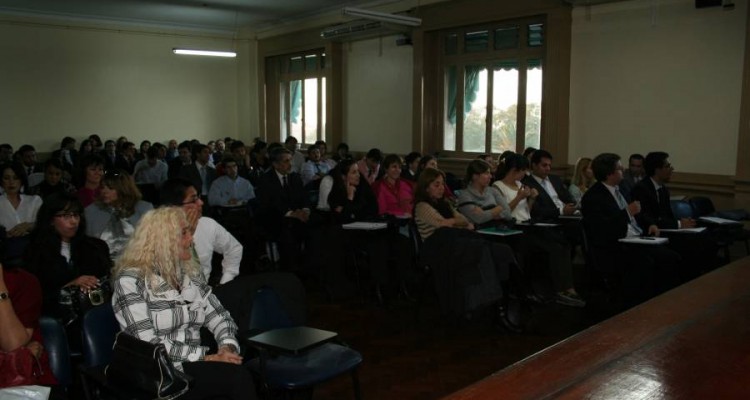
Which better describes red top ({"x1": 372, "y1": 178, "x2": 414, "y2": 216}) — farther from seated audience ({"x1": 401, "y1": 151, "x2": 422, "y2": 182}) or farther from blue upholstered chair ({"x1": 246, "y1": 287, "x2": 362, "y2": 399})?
blue upholstered chair ({"x1": 246, "y1": 287, "x2": 362, "y2": 399})

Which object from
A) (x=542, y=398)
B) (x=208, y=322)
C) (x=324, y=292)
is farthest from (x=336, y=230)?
(x=542, y=398)

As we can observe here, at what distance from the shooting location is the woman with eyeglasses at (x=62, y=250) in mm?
Answer: 3443

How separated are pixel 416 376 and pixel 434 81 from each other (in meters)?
6.78

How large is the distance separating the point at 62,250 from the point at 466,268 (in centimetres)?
255

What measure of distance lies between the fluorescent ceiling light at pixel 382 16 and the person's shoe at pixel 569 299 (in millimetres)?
4755

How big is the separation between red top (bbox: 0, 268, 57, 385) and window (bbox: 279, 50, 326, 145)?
32.4ft

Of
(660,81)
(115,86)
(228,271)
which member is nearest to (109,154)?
(115,86)

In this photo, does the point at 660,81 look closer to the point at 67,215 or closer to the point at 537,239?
the point at 537,239

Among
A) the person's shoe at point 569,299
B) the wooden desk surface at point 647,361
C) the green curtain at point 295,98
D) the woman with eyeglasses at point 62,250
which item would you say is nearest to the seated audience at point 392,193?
the person's shoe at point 569,299

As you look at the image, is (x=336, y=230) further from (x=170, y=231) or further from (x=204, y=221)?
(x=170, y=231)

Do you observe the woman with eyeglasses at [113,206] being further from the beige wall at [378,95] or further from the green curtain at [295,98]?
the green curtain at [295,98]

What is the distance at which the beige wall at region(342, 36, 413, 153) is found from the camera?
34.2 ft

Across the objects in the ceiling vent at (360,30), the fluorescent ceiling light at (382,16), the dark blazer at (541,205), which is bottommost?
the dark blazer at (541,205)

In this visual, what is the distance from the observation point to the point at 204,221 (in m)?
3.69
